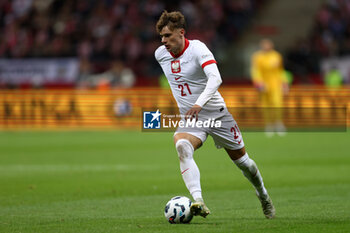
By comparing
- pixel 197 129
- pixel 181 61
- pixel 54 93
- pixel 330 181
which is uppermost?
pixel 181 61

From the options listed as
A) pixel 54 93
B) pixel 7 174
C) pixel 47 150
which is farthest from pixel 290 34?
pixel 7 174

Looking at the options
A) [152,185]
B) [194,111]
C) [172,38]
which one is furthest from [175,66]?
[152,185]

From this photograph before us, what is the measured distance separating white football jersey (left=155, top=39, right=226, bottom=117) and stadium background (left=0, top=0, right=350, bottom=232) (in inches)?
53.5

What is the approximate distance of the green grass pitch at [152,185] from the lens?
→ 788 cm

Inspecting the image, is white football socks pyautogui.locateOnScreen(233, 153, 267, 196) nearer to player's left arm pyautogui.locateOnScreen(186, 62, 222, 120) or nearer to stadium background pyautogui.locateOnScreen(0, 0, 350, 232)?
stadium background pyautogui.locateOnScreen(0, 0, 350, 232)

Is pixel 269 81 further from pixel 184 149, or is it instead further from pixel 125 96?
pixel 184 149

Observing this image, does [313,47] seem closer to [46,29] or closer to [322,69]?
[322,69]

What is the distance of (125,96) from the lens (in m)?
26.8

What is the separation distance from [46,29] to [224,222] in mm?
27387

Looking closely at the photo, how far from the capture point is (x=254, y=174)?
27.6 ft

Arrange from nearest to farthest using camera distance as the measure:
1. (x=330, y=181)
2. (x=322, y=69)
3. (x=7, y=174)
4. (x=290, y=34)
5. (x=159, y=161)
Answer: (x=330, y=181) → (x=7, y=174) → (x=159, y=161) → (x=322, y=69) → (x=290, y=34)

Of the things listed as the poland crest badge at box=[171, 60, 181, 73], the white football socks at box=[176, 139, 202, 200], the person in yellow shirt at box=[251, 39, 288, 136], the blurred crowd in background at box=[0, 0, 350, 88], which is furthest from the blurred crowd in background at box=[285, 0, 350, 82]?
the white football socks at box=[176, 139, 202, 200]

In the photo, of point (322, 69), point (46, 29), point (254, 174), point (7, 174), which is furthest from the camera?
point (46, 29)

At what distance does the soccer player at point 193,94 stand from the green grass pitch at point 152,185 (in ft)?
1.92
